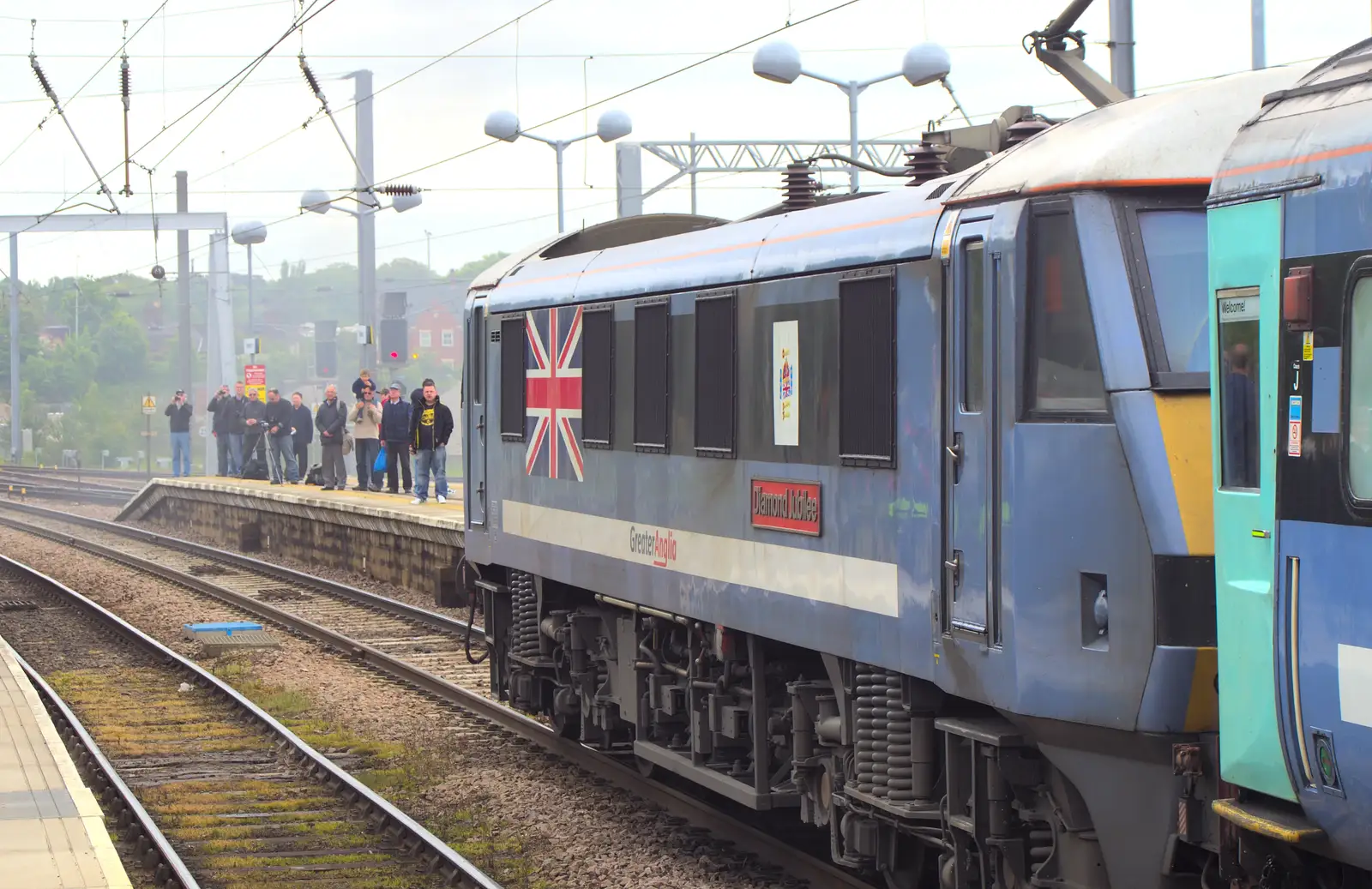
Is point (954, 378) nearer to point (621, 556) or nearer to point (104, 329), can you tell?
point (621, 556)

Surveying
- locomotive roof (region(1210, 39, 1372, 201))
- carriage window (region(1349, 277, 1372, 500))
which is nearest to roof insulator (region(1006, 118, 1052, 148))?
locomotive roof (region(1210, 39, 1372, 201))

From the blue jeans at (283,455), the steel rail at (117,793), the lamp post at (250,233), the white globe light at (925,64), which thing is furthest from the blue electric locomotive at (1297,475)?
the lamp post at (250,233)

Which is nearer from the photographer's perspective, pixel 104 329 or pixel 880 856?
pixel 880 856

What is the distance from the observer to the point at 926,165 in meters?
8.66

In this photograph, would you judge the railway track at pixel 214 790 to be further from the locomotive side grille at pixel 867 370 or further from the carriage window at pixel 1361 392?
the carriage window at pixel 1361 392

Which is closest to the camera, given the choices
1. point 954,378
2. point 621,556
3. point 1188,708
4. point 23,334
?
point 1188,708

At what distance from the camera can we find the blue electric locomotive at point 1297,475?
5090mm

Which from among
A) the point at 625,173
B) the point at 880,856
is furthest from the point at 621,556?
the point at 625,173

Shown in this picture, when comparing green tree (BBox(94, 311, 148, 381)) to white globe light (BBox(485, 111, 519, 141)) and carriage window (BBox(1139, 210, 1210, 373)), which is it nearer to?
white globe light (BBox(485, 111, 519, 141))

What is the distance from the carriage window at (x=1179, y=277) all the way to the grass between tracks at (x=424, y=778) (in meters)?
4.63

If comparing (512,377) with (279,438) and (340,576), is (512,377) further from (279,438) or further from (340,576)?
(279,438)

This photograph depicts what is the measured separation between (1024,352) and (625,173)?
91.5ft

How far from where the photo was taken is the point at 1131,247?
6.43m

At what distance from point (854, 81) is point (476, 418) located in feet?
42.2
